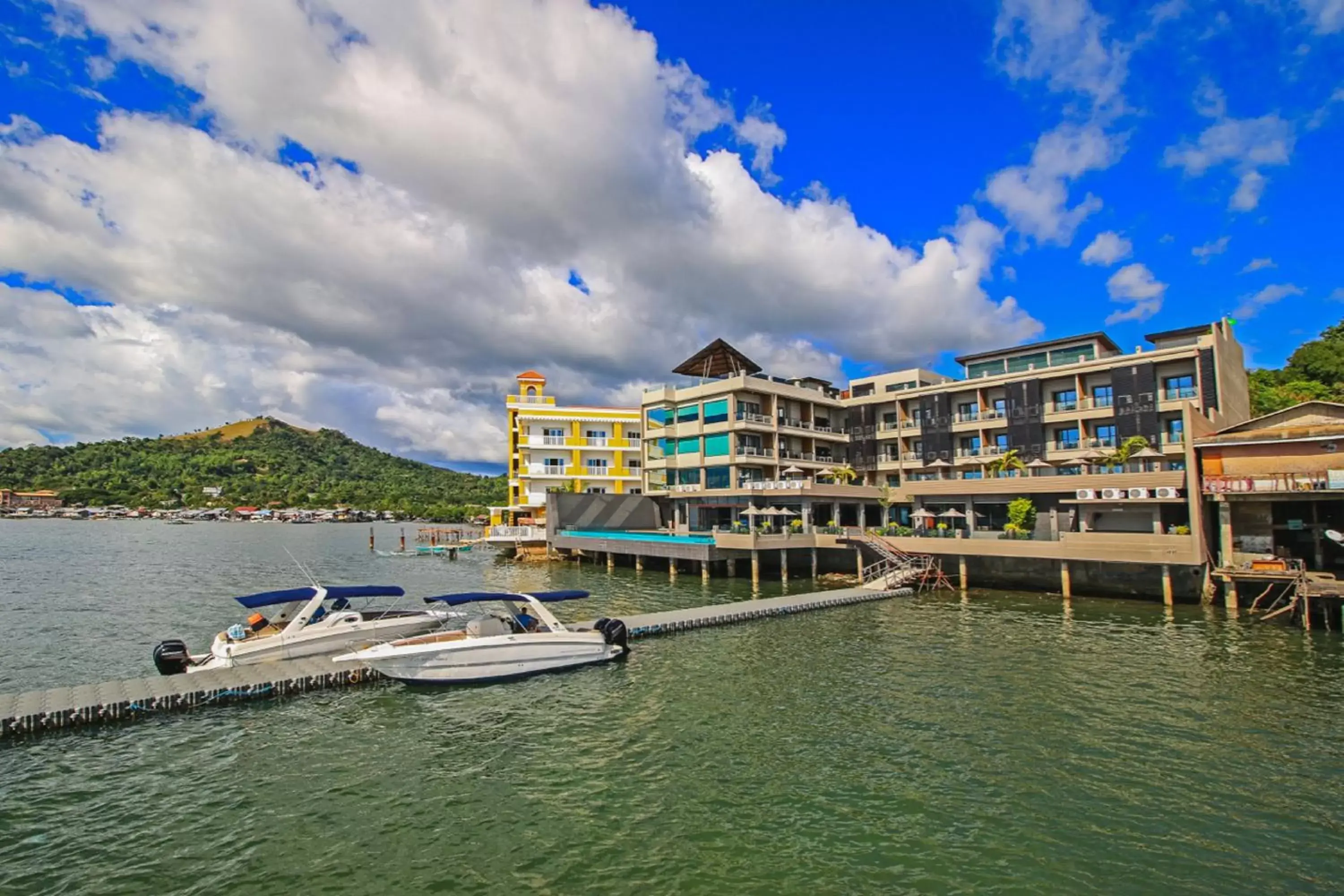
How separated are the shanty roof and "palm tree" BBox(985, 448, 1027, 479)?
814 inches

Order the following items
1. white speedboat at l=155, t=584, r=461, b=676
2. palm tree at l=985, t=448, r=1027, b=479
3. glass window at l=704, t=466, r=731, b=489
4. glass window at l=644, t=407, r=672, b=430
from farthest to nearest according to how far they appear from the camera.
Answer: glass window at l=644, t=407, r=672, b=430 → glass window at l=704, t=466, r=731, b=489 → palm tree at l=985, t=448, r=1027, b=479 → white speedboat at l=155, t=584, r=461, b=676

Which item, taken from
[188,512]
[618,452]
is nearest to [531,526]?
[618,452]

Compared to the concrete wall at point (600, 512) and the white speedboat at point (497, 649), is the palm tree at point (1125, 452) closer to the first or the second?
the white speedboat at point (497, 649)

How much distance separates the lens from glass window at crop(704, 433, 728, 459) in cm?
5566

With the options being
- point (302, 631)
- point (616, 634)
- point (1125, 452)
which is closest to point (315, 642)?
point (302, 631)

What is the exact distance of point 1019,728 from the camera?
16312 mm

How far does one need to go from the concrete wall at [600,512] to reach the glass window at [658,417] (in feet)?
25.4

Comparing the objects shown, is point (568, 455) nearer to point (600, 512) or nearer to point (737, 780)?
point (600, 512)

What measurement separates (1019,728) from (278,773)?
16762mm

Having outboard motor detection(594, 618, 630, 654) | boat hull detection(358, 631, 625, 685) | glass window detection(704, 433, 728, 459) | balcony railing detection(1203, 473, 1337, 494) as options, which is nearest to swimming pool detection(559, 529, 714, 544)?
glass window detection(704, 433, 728, 459)

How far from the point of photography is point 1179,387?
44.3 meters

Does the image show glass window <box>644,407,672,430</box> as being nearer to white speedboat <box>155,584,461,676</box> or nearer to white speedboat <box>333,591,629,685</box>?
white speedboat <box>155,584,461,676</box>

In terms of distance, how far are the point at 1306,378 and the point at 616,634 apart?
68316 millimetres

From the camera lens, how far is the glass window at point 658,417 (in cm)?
6134
